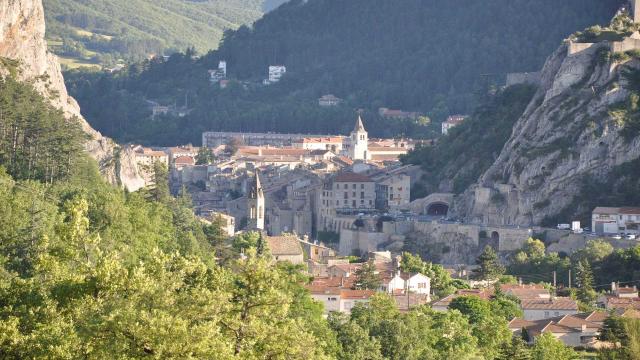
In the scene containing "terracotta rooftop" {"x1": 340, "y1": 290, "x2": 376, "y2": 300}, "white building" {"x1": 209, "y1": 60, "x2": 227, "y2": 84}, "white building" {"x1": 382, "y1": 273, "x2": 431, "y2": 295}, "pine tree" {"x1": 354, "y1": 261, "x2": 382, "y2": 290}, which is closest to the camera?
"terracotta rooftop" {"x1": 340, "y1": 290, "x2": 376, "y2": 300}

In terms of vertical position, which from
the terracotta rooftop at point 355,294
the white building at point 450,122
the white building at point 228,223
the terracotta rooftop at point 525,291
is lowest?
the terracotta rooftop at point 355,294

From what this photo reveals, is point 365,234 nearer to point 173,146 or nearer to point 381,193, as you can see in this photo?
point 381,193

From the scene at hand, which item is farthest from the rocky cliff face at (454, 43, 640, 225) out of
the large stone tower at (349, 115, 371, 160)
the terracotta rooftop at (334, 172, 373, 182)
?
the large stone tower at (349, 115, 371, 160)

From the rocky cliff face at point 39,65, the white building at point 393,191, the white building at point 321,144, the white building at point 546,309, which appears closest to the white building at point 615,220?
the white building at point 546,309

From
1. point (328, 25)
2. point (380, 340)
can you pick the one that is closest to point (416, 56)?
point (328, 25)

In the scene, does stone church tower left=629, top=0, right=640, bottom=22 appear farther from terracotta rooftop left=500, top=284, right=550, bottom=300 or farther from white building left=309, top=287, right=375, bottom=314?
white building left=309, top=287, right=375, bottom=314

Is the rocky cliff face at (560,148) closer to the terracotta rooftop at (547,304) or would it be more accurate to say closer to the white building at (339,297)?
the terracotta rooftop at (547,304)

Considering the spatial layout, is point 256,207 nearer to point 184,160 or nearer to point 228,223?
point 228,223
